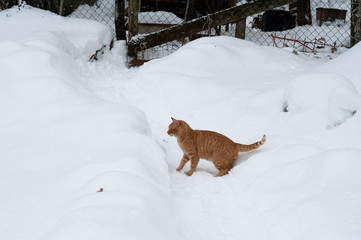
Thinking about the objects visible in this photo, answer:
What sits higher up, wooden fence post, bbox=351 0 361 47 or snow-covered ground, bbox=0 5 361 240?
wooden fence post, bbox=351 0 361 47

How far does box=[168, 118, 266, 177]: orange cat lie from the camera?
3.32 meters

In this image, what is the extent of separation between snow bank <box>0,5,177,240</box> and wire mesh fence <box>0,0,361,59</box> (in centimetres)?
222

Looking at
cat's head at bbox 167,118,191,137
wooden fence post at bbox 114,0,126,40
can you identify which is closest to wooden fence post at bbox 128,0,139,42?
wooden fence post at bbox 114,0,126,40

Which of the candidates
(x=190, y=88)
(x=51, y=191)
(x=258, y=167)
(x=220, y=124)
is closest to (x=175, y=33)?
(x=190, y=88)

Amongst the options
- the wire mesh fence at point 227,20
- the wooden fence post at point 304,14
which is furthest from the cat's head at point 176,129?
the wooden fence post at point 304,14

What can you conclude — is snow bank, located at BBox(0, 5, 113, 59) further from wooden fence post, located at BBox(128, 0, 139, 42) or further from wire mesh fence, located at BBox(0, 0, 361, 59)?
wire mesh fence, located at BBox(0, 0, 361, 59)

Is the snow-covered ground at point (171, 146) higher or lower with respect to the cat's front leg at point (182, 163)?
higher

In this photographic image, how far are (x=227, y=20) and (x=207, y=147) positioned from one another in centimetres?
354

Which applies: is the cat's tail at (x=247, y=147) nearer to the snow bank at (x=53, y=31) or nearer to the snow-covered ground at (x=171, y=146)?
the snow-covered ground at (x=171, y=146)

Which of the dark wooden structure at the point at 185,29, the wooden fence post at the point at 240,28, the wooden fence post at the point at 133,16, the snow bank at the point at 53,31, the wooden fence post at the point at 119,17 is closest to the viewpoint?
the snow bank at the point at 53,31

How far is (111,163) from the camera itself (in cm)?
258

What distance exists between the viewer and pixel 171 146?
13.0 ft

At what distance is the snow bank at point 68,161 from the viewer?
6.32 ft

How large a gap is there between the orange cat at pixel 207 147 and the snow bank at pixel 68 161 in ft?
1.14
